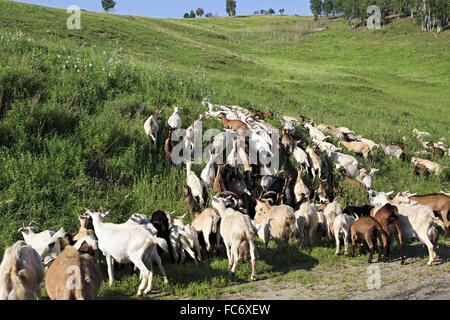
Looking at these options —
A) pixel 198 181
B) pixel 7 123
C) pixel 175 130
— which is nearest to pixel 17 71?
pixel 7 123

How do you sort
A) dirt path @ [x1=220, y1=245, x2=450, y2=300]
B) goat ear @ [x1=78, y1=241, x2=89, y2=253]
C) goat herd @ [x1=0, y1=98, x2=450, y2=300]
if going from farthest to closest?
dirt path @ [x1=220, y1=245, x2=450, y2=300] < goat ear @ [x1=78, y1=241, x2=89, y2=253] < goat herd @ [x1=0, y1=98, x2=450, y2=300]

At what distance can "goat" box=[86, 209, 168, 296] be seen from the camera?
7.01 m

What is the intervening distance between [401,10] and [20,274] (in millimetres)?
115597

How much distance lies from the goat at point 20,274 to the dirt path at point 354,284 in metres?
2.91

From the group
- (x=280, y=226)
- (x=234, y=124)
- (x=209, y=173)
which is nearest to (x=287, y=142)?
(x=234, y=124)

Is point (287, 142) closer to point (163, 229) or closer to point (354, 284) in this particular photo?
point (163, 229)

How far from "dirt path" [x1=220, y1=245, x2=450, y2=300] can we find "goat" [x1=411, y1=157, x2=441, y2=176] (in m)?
9.27

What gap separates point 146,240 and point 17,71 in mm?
8726

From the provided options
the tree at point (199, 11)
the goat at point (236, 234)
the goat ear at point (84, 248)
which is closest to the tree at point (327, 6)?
the tree at point (199, 11)

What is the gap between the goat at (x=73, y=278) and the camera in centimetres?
546

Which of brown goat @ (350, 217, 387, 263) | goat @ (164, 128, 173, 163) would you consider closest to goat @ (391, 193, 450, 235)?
brown goat @ (350, 217, 387, 263)

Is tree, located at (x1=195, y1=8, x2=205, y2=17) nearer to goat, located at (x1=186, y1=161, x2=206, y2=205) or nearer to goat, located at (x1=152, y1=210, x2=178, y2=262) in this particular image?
goat, located at (x1=186, y1=161, x2=206, y2=205)

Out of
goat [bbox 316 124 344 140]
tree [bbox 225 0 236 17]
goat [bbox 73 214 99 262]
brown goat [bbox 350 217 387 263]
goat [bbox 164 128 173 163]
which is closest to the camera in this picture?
goat [bbox 73 214 99 262]

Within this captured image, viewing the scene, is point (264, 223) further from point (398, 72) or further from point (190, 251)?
point (398, 72)
